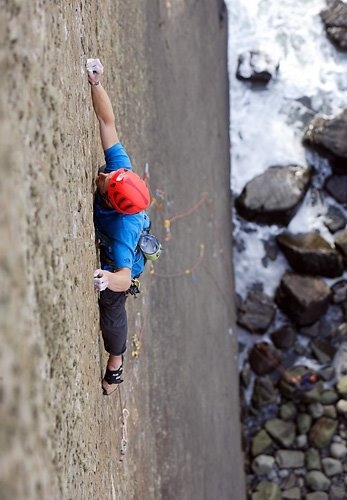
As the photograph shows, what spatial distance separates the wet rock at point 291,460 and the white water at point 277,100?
163 centimetres

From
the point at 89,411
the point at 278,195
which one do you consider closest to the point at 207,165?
the point at 278,195

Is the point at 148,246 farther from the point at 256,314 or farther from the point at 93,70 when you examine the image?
the point at 256,314

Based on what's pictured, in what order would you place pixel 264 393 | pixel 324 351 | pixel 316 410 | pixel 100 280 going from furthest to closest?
pixel 324 351 < pixel 264 393 < pixel 316 410 < pixel 100 280

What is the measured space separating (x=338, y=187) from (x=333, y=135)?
552 millimetres

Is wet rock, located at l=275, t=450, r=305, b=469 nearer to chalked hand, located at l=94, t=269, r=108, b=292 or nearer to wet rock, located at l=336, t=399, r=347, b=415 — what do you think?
wet rock, located at l=336, t=399, r=347, b=415

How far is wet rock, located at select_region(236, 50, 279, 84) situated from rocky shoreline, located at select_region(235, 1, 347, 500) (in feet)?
2.49

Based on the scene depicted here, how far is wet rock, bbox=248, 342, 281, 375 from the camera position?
677 cm

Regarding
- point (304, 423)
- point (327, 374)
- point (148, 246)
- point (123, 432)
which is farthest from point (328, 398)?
point (148, 246)

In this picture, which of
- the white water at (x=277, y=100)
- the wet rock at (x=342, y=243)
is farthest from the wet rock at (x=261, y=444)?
the wet rock at (x=342, y=243)

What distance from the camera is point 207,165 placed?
554cm

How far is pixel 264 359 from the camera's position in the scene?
6.77 metres

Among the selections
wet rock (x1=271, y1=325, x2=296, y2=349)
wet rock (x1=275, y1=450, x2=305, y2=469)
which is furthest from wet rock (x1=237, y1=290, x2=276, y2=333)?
wet rock (x1=275, y1=450, x2=305, y2=469)

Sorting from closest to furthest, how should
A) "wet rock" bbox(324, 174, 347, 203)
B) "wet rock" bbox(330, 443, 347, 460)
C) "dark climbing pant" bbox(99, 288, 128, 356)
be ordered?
"dark climbing pant" bbox(99, 288, 128, 356), "wet rock" bbox(330, 443, 347, 460), "wet rock" bbox(324, 174, 347, 203)

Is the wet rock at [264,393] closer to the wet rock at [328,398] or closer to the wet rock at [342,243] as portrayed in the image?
the wet rock at [328,398]
